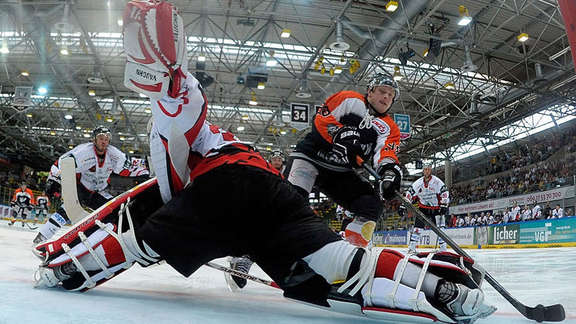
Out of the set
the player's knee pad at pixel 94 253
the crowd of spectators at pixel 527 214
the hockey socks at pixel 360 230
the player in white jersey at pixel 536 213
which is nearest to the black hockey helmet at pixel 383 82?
the hockey socks at pixel 360 230

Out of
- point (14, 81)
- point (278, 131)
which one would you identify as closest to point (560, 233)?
point (278, 131)

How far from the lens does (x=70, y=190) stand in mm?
2246

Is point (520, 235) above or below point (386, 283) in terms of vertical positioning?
above

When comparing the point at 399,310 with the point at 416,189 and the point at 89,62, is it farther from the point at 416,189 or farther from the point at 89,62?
the point at 89,62

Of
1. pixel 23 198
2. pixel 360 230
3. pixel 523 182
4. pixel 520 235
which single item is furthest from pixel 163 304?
pixel 523 182

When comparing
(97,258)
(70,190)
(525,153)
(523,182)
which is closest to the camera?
(97,258)

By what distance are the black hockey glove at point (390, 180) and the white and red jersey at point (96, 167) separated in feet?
11.4

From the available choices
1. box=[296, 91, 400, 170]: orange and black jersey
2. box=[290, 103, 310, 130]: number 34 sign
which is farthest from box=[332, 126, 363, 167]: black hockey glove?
box=[290, 103, 310, 130]: number 34 sign

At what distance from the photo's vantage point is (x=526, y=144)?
22516 millimetres

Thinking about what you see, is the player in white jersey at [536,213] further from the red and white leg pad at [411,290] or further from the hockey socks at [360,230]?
the red and white leg pad at [411,290]

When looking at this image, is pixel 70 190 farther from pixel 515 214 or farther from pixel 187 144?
pixel 515 214

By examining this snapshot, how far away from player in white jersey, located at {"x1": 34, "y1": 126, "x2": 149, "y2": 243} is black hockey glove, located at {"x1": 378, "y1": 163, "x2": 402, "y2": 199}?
11.4 feet

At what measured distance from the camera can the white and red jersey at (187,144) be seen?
53.9 inches

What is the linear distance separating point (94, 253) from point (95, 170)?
146 inches
